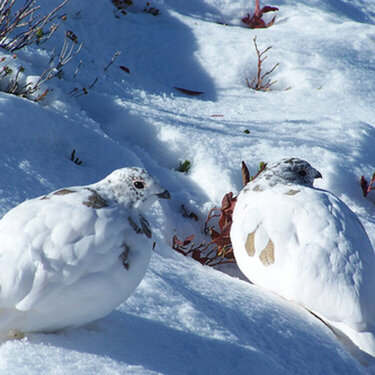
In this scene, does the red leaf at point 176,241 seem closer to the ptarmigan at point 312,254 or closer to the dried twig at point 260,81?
the ptarmigan at point 312,254

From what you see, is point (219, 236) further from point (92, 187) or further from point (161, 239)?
point (92, 187)

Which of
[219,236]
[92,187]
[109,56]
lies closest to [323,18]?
[109,56]

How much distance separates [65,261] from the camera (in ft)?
6.31

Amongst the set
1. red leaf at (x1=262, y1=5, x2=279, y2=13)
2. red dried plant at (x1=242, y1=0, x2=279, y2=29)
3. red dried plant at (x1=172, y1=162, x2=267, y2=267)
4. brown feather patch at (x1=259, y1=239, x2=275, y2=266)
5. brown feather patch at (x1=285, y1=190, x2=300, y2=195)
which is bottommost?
red dried plant at (x1=172, y1=162, x2=267, y2=267)

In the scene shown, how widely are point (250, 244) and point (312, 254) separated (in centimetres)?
38

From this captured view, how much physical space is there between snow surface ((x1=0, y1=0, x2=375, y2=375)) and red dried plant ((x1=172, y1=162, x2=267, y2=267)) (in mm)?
85

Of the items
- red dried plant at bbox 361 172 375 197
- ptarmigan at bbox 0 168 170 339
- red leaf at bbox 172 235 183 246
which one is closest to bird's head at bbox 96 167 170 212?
ptarmigan at bbox 0 168 170 339

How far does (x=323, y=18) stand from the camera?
7.25 metres

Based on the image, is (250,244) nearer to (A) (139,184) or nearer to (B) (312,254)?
(B) (312,254)

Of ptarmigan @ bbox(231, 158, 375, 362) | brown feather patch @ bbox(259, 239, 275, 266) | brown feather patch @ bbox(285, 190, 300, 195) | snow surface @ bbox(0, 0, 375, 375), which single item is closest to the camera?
snow surface @ bbox(0, 0, 375, 375)

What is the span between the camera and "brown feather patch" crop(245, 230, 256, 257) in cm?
325

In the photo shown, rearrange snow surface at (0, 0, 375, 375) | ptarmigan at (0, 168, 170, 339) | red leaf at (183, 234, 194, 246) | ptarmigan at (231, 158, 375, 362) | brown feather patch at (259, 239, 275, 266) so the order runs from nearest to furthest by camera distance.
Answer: ptarmigan at (0, 168, 170, 339) → snow surface at (0, 0, 375, 375) → ptarmigan at (231, 158, 375, 362) → brown feather patch at (259, 239, 275, 266) → red leaf at (183, 234, 194, 246)

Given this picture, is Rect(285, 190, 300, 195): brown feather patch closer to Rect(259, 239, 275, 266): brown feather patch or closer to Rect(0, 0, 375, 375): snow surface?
Rect(259, 239, 275, 266): brown feather patch

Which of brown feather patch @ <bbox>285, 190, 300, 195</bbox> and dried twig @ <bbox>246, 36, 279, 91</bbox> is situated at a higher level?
brown feather patch @ <bbox>285, 190, 300, 195</bbox>
